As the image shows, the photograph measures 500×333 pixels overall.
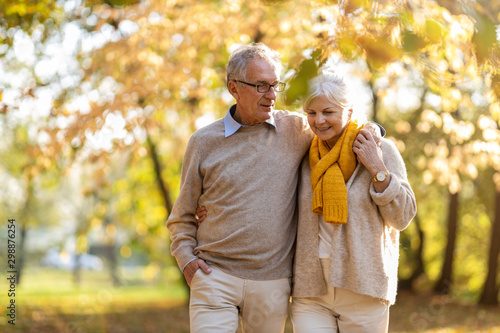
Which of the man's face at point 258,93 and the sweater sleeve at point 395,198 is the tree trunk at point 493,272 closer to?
the sweater sleeve at point 395,198

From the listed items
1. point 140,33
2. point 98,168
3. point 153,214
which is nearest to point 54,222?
point 153,214

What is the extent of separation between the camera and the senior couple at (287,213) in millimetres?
2639

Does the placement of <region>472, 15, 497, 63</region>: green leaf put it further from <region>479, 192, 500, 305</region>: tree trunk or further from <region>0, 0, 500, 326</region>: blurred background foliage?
<region>479, 192, 500, 305</region>: tree trunk

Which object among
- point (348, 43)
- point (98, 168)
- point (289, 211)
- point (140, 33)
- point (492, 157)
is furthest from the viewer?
point (98, 168)

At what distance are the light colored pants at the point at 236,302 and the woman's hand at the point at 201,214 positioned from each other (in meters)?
0.32

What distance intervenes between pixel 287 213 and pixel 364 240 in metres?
0.45

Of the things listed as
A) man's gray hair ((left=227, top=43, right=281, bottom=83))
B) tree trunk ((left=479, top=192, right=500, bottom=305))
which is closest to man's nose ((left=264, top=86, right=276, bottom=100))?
man's gray hair ((left=227, top=43, right=281, bottom=83))

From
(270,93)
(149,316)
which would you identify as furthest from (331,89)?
(149,316)

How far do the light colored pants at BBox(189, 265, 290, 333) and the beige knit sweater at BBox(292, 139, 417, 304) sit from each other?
120mm

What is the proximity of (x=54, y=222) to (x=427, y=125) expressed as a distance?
2083 cm

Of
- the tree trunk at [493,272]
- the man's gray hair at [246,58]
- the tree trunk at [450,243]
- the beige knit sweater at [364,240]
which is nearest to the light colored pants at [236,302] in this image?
the beige knit sweater at [364,240]

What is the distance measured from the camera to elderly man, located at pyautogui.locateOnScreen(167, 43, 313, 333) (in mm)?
2818

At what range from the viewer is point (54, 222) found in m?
24.0

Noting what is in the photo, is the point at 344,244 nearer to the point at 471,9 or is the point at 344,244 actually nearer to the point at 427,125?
the point at 471,9
